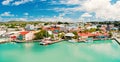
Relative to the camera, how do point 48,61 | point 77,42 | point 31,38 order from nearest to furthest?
point 48,61 → point 77,42 → point 31,38

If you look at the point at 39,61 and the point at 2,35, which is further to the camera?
the point at 2,35

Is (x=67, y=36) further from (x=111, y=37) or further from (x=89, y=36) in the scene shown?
(x=111, y=37)

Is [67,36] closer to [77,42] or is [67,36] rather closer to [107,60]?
[77,42]

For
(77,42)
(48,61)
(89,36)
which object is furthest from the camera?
(89,36)

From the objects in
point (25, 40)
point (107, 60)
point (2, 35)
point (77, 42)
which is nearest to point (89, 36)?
point (77, 42)

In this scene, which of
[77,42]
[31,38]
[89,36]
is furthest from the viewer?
[89,36]

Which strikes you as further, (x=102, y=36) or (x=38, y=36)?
(x=102, y=36)

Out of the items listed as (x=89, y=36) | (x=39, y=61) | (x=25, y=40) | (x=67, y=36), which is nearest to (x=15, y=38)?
(x=25, y=40)

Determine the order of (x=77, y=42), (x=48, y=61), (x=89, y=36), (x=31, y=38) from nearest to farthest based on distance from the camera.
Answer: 1. (x=48, y=61)
2. (x=77, y=42)
3. (x=31, y=38)
4. (x=89, y=36)
